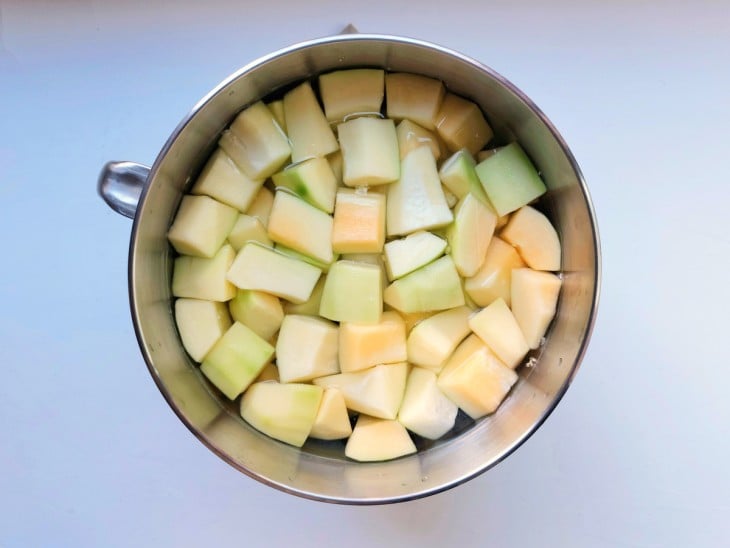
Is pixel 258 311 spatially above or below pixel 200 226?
below

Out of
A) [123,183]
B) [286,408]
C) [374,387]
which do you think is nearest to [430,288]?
[374,387]

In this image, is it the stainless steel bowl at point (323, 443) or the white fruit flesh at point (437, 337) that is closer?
the stainless steel bowl at point (323, 443)

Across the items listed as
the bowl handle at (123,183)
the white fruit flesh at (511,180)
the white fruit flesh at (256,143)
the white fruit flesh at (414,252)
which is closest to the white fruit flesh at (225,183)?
the white fruit flesh at (256,143)

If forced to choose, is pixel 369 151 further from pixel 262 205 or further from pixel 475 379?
pixel 475 379

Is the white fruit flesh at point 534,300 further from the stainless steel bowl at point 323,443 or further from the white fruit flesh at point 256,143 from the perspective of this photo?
the white fruit flesh at point 256,143

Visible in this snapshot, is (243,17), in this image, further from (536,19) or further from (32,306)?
(32,306)

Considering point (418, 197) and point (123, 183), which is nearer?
point (123, 183)
